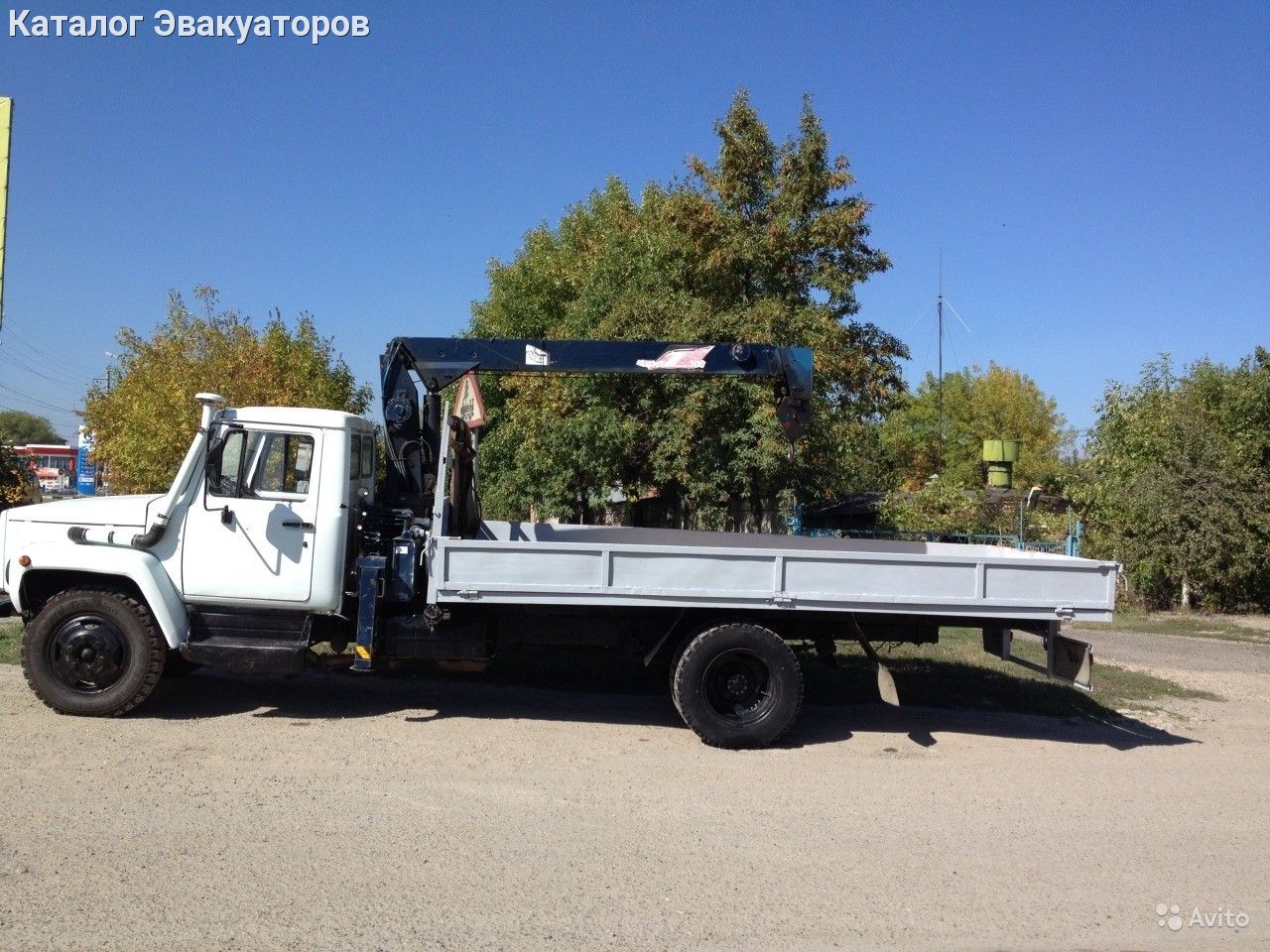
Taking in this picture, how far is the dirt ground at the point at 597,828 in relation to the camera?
443 cm

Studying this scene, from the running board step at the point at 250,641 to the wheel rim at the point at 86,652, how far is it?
53cm

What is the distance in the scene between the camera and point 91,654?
24.4 ft

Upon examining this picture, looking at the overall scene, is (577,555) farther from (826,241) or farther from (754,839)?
(826,241)

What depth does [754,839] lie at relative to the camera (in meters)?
5.55

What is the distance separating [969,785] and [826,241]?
13015mm

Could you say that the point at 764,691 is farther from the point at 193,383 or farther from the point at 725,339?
the point at 193,383

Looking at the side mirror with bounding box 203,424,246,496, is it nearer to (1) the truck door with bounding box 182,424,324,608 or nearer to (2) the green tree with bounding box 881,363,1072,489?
(1) the truck door with bounding box 182,424,324,608

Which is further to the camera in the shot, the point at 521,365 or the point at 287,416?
the point at 521,365

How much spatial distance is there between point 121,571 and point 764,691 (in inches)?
190

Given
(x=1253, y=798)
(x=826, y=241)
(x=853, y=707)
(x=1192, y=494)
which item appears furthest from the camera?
(x=1192, y=494)

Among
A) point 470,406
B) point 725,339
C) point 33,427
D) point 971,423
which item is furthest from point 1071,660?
point 33,427

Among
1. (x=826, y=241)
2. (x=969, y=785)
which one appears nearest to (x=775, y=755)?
(x=969, y=785)

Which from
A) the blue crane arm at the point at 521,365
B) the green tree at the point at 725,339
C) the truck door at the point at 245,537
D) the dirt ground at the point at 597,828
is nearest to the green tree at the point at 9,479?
the green tree at the point at 725,339

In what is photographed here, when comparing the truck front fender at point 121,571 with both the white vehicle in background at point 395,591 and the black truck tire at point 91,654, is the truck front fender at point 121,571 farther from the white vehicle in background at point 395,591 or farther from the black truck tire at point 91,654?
the black truck tire at point 91,654
